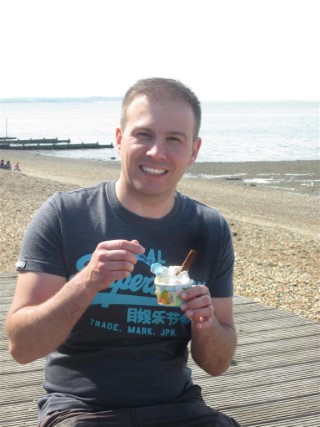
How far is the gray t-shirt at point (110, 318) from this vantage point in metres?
2.62

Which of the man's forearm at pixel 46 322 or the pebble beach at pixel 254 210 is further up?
the man's forearm at pixel 46 322

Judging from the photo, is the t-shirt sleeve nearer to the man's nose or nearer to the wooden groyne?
the man's nose

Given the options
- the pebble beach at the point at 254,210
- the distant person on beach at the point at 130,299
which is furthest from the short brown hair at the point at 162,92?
the pebble beach at the point at 254,210

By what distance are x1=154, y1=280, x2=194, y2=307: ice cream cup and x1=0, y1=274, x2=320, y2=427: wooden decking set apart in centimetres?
139

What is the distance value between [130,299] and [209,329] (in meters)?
0.32

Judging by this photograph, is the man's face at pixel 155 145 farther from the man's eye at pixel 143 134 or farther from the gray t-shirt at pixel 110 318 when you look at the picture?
the gray t-shirt at pixel 110 318

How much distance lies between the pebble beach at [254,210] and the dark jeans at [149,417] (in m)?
4.76

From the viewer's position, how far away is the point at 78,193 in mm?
2791

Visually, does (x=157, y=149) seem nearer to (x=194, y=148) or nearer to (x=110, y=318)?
(x=194, y=148)

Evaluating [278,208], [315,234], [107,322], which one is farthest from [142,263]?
[278,208]

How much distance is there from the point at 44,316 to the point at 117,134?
2.75 ft

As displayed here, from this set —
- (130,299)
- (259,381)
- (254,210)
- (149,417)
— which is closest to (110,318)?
(130,299)

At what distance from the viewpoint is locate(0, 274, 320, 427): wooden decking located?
3.62 m

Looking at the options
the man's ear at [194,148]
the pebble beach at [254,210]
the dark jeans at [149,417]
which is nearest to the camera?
the dark jeans at [149,417]
